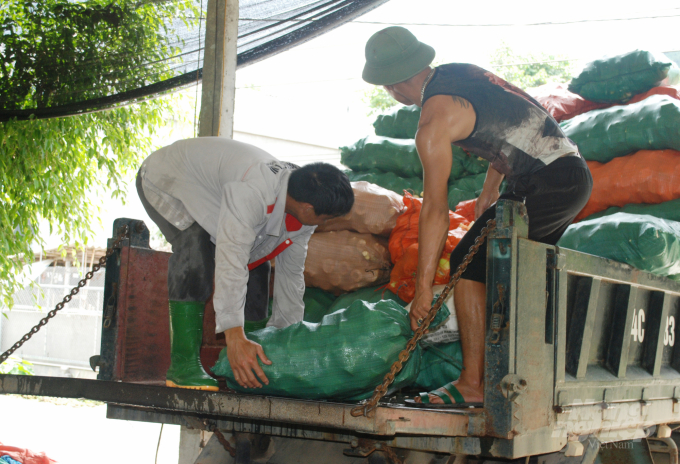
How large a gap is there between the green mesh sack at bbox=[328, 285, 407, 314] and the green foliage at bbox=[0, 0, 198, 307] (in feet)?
8.57

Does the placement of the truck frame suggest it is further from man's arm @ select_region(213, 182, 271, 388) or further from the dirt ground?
the dirt ground

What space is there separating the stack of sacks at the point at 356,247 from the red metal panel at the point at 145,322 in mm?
655

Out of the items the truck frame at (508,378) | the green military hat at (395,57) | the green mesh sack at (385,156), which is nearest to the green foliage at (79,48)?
the green mesh sack at (385,156)

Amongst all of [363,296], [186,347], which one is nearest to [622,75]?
[363,296]

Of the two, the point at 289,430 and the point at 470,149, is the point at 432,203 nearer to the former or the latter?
the point at 470,149

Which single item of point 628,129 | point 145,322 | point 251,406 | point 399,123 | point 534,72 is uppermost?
point 534,72

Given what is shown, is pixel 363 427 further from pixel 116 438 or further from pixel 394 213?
pixel 116 438

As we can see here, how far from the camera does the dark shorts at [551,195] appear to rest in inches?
82.1

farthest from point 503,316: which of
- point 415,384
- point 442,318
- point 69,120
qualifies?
point 69,120

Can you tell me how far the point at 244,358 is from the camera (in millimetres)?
1930

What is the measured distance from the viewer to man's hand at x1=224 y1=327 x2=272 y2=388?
1912 millimetres

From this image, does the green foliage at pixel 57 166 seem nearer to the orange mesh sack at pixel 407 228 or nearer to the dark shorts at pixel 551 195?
the orange mesh sack at pixel 407 228

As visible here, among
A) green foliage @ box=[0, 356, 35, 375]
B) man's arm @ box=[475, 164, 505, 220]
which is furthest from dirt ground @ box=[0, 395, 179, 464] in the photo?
man's arm @ box=[475, 164, 505, 220]

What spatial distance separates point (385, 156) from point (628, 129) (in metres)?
1.50
